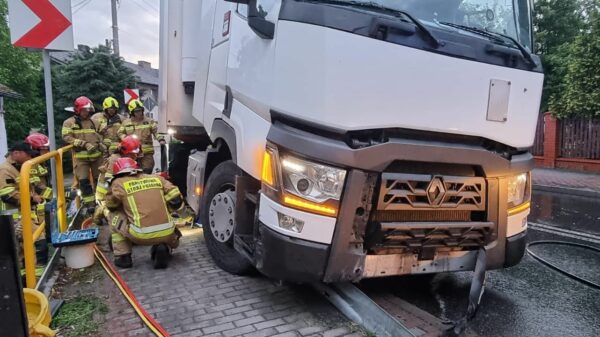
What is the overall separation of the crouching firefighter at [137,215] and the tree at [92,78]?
14169 millimetres

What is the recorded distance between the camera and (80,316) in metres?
3.33

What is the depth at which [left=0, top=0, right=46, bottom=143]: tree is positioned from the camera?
2155 centimetres

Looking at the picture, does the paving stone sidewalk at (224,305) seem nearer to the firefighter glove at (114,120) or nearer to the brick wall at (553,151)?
the firefighter glove at (114,120)

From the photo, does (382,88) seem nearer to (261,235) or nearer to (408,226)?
(408,226)

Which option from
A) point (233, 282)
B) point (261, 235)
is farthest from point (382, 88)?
point (233, 282)

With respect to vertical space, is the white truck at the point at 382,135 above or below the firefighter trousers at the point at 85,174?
above

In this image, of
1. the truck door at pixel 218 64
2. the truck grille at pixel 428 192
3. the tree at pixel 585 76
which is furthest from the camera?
the tree at pixel 585 76

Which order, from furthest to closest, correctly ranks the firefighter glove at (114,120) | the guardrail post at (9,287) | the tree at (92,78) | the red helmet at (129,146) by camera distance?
the tree at (92,78), the firefighter glove at (114,120), the red helmet at (129,146), the guardrail post at (9,287)

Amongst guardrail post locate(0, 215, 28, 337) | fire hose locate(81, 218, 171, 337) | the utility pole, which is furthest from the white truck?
the utility pole

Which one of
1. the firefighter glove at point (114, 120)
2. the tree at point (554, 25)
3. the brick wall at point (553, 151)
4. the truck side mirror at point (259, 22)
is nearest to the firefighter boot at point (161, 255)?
the truck side mirror at point (259, 22)

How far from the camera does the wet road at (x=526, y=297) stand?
3383 millimetres

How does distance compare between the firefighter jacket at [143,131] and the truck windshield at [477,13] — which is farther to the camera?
the firefighter jacket at [143,131]

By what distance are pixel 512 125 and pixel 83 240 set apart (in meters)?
3.80

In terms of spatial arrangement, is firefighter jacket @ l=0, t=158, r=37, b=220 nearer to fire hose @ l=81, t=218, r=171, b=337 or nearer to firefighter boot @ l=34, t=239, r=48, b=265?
firefighter boot @ l=34, t=239, r=48, b=265
